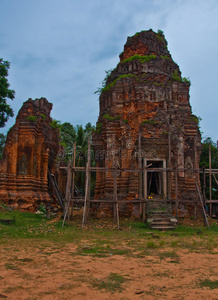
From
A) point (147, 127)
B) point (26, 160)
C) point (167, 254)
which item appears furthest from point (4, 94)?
point (167, 254)

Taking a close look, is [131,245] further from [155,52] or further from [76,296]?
[155,52]

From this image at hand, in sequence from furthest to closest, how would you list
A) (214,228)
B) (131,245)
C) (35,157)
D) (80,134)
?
(80,134) < (35,157) < (214,228) < (131,245)

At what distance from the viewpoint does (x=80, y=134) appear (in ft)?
109

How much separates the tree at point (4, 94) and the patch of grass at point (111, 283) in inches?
586

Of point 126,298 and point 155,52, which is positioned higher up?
point 155,52

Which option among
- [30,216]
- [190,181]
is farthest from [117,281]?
[190,181]

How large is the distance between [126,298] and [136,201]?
31.6 ft

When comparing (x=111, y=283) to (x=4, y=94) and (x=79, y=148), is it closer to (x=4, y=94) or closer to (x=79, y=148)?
(x=4, y=94)

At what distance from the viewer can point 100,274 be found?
6.07 m

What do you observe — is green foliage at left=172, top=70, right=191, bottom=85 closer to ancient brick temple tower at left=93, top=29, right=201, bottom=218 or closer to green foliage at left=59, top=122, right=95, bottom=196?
ancient brick temple tower at left=93, top=29, right=201, bottom=218

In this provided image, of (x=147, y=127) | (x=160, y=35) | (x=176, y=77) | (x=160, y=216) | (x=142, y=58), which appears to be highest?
(x=160, y=35)

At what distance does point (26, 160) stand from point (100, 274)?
1211cm

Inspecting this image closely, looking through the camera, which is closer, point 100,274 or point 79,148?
point 100,274

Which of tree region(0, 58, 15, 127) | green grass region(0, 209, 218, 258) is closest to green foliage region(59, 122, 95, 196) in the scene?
tree region(0, 58, 15, 127)
